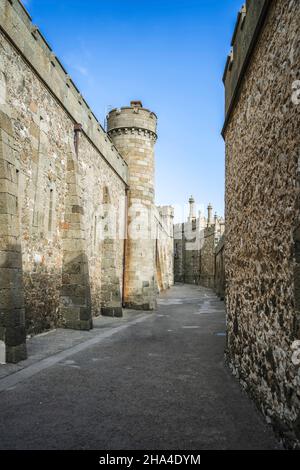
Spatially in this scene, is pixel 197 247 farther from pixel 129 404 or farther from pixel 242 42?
pixel 129 404

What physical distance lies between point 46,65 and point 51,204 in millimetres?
3550

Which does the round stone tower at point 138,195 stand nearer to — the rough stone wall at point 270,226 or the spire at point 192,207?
the rough stone wall at point 270,226

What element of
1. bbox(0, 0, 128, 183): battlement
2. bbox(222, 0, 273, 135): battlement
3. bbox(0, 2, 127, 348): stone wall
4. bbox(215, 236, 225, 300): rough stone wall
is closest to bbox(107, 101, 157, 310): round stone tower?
bbox(0, 0, 128, 183): battlement

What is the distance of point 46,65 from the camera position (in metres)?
8.84

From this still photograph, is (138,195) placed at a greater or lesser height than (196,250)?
greater

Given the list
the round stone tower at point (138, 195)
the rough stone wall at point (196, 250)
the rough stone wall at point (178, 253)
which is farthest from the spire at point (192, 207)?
the round stone tower at point (138, 195)

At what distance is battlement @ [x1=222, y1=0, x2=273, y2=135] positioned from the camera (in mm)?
4262

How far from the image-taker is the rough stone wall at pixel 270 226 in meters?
3.13

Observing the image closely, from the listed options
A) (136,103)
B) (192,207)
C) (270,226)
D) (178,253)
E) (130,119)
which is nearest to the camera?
(270,226)

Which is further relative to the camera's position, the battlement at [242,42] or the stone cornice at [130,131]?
the stone cornice at [130,131]

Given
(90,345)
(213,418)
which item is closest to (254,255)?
(213,418)

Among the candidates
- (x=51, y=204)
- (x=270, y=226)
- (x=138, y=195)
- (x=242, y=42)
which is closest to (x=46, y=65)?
(x=51, y=204)

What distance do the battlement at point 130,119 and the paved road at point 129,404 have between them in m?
12.8

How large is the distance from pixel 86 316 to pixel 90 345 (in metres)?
2.10
